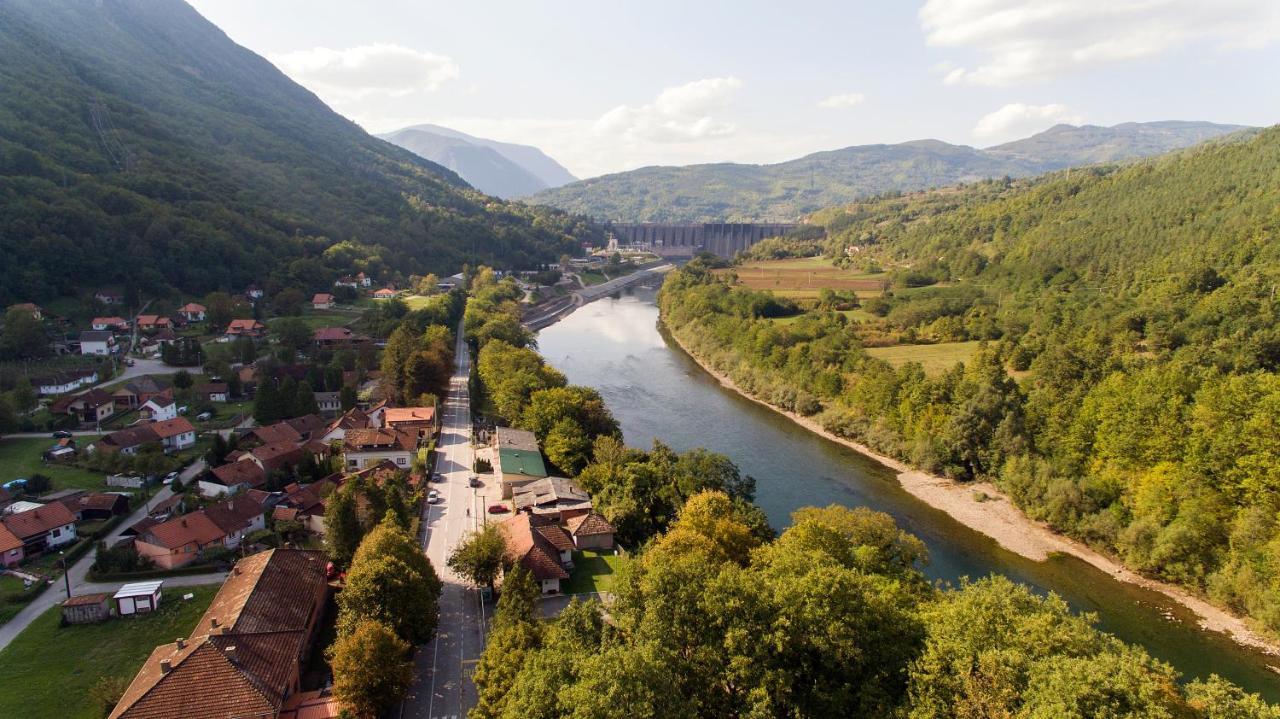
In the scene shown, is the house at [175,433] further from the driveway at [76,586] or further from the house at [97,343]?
the house at [97,343]

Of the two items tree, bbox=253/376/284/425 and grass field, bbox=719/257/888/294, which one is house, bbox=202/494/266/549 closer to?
tree, bbox=253/376/284/425

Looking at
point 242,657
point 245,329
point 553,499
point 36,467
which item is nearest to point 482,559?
point 553,499

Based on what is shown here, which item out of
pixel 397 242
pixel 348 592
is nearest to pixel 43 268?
pixel 397 242

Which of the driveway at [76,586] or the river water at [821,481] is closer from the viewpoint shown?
the driveway at [76,586]

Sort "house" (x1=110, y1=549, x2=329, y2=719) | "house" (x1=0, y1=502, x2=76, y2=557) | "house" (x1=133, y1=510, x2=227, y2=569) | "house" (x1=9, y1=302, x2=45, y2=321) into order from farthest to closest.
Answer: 1. "house" (x1=9, y1=302, x2=45, y2=321)
2. "house" (x1=0, y1=502, x2=76, y2=557)
3. "house" (x1=133, y1=510, x2=227, y2=569)
4. "house" (x1=110, y1=549, x2=329, y2=719)

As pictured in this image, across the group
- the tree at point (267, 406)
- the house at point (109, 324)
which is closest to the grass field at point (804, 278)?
the tree at point (267, 406)

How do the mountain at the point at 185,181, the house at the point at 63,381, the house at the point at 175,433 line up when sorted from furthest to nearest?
the mountain at the point at 185,181 → the house at the point at 63,381 → the house at the point at 175,433

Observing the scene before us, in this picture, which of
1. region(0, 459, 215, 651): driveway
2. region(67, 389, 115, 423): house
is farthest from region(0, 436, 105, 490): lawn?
region(0, 459, 215, 651): driveway
